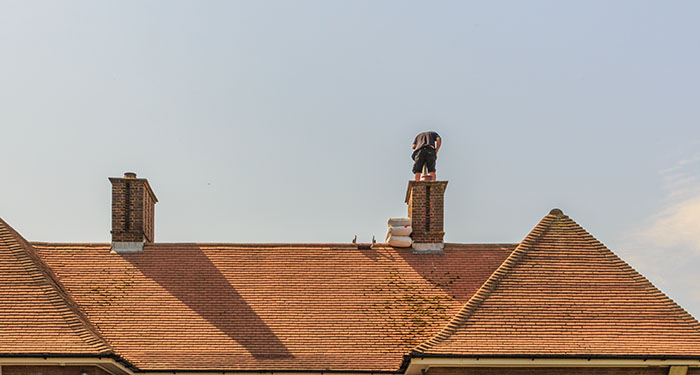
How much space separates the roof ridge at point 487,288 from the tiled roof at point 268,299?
42.5 inches

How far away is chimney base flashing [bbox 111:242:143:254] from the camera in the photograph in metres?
18.0

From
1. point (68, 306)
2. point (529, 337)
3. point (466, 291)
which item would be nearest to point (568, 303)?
point (529, 337)

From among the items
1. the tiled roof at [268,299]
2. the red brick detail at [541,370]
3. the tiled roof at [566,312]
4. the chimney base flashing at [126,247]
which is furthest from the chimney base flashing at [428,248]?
the chimney base flashing at [126,247]

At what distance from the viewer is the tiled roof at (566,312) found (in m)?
13.6

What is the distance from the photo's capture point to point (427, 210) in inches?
740

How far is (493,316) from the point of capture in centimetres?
1428

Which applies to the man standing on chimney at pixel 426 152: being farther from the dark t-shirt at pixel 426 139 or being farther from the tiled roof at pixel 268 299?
the tiled roof at pixel 268 299

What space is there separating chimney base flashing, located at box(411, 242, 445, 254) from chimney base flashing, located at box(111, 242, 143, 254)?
605cm

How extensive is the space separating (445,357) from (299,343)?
298 centimetres

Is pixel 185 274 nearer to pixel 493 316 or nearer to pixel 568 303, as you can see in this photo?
pixel 493 316

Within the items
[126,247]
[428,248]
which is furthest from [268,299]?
[428,248]

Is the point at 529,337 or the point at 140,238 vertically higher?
the point at 140,238

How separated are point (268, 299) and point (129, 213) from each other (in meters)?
4.35

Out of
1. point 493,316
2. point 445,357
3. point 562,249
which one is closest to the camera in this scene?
point 445,357
